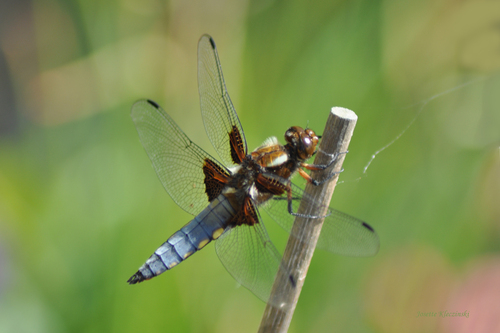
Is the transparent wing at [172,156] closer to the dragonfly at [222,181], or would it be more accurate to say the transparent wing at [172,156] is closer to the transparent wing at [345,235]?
the dragonfly at [222,181]

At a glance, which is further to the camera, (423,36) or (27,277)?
(423,36)

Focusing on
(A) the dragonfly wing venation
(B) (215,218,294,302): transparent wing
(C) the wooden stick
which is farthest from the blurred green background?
(C) the wooden stick

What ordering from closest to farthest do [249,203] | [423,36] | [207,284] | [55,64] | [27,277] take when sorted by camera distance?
[249,203] < [27,277] < [207,284] < [423,36] < [55,64]

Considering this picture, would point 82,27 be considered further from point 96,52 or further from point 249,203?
point 249,203

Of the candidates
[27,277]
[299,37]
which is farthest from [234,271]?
[299,37]

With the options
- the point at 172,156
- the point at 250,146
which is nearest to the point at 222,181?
the point at 172,156

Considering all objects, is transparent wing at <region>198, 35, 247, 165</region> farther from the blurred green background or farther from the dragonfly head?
the blurred green background

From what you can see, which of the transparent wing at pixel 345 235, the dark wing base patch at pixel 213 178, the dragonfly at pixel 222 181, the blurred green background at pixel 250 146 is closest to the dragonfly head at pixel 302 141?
the dragonfly at pixel 222 181
